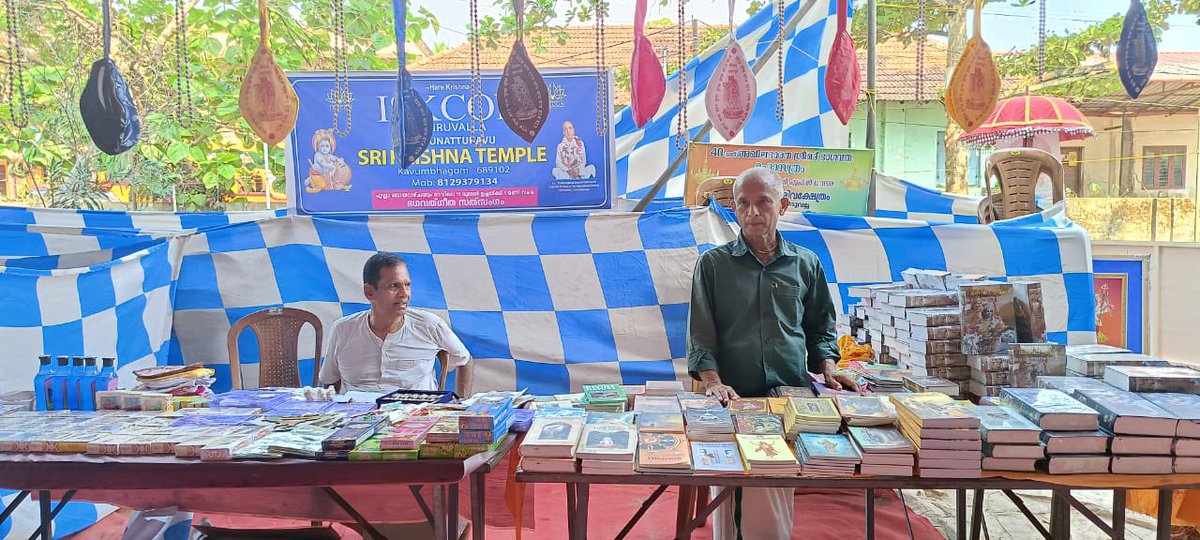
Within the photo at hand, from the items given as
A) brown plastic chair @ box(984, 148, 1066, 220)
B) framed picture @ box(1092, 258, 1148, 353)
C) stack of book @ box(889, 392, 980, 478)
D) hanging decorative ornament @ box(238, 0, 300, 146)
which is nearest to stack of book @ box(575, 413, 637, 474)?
stack of book @ box(889, 392, 980, 478)

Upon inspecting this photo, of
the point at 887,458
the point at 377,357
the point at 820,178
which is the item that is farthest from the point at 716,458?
the point at 820,178

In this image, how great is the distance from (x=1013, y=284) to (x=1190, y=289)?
6.41 metres

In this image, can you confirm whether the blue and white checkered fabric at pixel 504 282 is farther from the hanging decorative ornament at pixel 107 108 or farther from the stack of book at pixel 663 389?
the stack of book at pixel 663 389

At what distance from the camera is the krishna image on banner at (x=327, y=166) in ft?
13.8

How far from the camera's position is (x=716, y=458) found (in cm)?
204

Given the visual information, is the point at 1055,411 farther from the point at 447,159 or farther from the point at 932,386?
the point at 447,159

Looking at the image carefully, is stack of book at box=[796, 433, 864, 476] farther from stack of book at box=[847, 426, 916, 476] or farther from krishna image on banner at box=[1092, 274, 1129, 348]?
krishna image on banner at box=[1092, 274, 1129, 348]

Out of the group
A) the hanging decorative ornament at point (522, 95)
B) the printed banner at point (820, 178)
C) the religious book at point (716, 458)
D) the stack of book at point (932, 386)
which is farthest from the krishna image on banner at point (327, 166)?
the stack of book at point (932, 386)

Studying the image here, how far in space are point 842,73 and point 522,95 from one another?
1.60 metres

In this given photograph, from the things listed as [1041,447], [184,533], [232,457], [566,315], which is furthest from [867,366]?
[184,533]

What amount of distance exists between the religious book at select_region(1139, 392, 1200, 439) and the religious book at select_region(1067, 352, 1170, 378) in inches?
11.4

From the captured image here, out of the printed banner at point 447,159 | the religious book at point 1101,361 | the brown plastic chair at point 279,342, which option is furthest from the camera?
the printed banner at point 447,159

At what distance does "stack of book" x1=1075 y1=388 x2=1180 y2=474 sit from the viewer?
1927 millimetres

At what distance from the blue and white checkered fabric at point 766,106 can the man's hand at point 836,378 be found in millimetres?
2471
